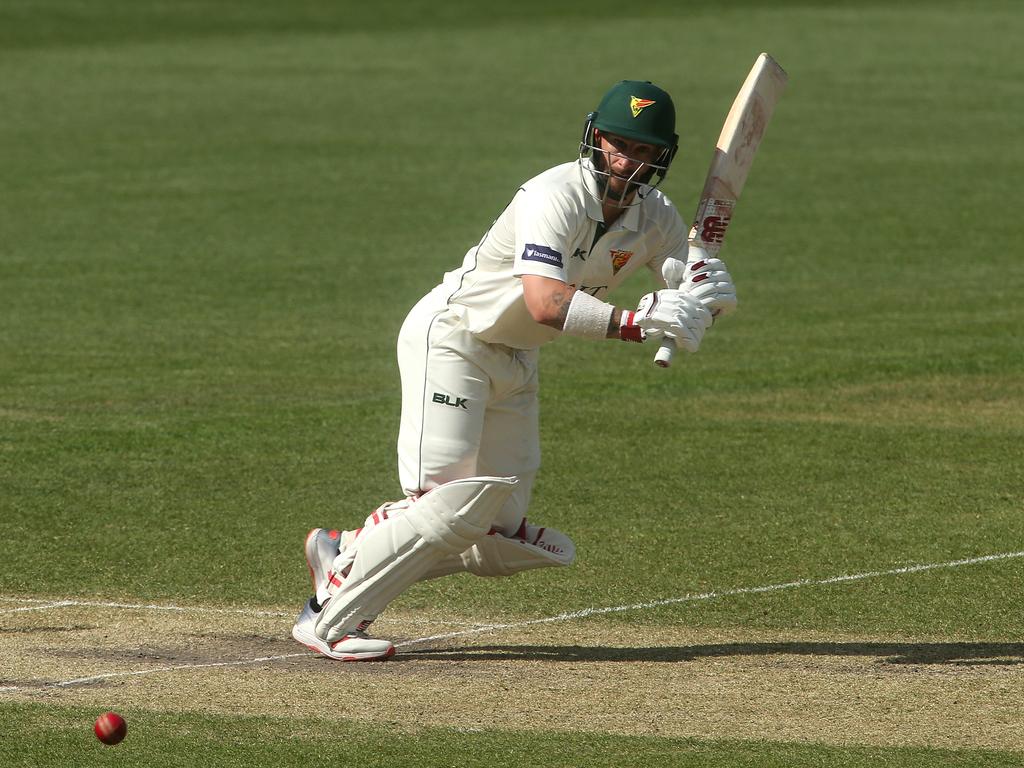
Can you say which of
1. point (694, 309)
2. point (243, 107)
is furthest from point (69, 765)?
point (243, 107)

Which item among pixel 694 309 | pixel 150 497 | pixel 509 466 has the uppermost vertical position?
pixel 694 309

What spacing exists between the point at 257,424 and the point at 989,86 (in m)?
21.4

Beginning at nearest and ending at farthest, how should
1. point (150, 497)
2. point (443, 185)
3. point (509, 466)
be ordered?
1. point (509, 466)
2. point (150, 497)
3. point (443, 185)

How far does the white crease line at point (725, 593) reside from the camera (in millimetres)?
7749

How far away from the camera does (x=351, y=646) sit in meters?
7.23

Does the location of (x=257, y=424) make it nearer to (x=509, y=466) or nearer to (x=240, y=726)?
(x=509, y=466)

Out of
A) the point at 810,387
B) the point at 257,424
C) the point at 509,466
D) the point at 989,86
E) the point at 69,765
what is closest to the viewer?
the point at 69,765

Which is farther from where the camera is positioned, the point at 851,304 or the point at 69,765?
the point at 851,304

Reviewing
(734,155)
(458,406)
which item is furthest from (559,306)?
(734,155)

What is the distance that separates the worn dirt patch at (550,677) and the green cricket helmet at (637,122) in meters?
1.97

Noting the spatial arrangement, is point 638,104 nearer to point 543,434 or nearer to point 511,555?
point 511,555

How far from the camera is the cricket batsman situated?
690 centimetres

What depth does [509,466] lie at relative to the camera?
7.48 meters

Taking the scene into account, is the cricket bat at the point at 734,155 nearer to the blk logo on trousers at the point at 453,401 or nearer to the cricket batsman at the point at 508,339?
the cricket batsman at the point at 508,339
